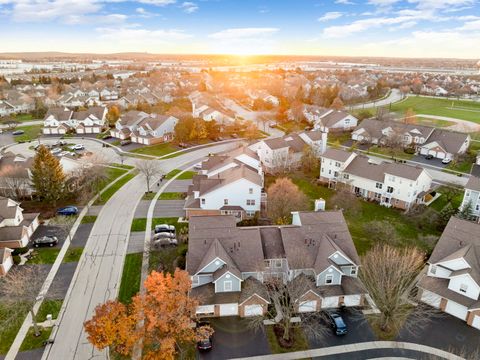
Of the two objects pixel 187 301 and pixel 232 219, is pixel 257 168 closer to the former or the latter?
pixel 232 219

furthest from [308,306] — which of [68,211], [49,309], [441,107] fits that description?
[441,107]

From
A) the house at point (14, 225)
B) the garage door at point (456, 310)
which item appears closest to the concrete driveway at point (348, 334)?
the garage door at point (456, 310)

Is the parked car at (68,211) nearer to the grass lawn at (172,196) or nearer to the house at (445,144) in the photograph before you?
the grass lawn at (172,196)

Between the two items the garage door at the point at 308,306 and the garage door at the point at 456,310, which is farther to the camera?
the garage door at the point at 308,306

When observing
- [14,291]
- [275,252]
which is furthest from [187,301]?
[14,291]

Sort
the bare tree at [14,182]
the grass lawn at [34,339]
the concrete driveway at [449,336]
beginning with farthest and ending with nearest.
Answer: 1. the bare tree at [14,182]
2. the grass lawn at [34,339]
3. the concrete driveway at [449,336]

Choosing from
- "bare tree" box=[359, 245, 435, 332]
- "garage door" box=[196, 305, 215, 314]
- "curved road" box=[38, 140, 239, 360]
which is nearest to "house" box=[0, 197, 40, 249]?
"curved road" box=[38, 140, 239, 360]
